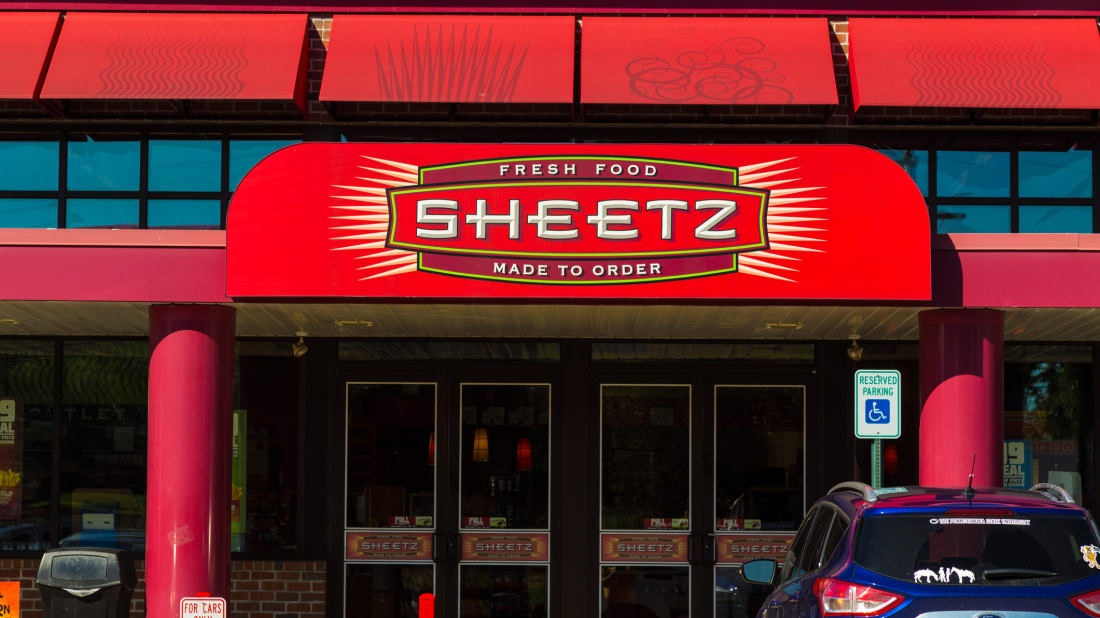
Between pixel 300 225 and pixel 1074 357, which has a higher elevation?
pixel 300 225

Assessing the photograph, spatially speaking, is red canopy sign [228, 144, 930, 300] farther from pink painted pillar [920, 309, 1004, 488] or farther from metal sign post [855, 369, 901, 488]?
pink painted pillar [920, 309, 1004, 488]

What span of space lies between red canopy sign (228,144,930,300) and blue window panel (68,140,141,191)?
11.8ft

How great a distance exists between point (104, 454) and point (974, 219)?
9.46m

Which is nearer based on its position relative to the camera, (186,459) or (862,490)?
(862,490)

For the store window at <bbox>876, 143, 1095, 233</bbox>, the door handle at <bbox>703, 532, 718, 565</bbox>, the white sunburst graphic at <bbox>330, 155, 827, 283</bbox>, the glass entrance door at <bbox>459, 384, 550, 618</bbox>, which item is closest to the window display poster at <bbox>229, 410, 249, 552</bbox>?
the glass entrance door at <bbox>459, 384, 550, 618</bbox>

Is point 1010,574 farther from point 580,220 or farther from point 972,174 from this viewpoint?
point 972,174

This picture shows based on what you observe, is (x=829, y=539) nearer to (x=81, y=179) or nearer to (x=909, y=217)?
(x=909, y=217)

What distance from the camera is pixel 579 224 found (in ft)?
31.8

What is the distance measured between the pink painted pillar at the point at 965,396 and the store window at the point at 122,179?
7.09 metres

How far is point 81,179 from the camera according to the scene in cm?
1261

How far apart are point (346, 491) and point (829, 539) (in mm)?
7078

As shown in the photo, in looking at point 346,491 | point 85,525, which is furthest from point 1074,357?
point 85,525

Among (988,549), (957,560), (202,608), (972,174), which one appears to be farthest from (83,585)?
(972,174)

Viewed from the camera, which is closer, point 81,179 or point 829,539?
point 829,539
